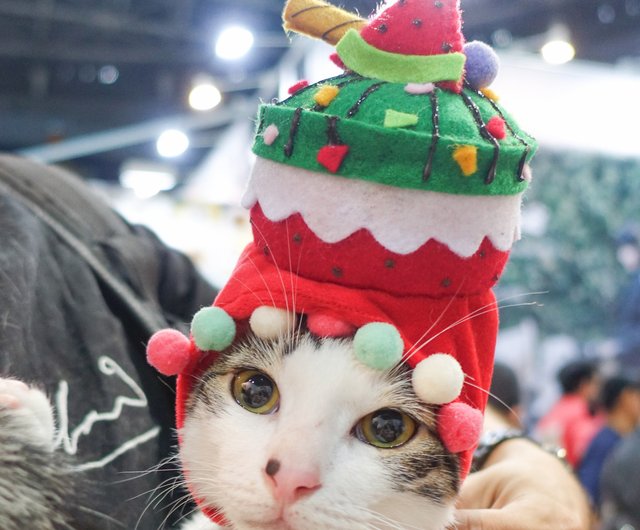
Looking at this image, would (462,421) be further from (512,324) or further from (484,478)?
(512,324)

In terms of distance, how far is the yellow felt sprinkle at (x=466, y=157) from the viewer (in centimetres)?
55

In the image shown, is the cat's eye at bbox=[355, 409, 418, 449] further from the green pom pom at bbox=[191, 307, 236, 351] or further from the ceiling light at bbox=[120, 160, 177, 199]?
the ceiling light at bbox=[120, 160, 177, 199]

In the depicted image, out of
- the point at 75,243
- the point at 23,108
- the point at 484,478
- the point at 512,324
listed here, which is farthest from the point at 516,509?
the point at 23,108

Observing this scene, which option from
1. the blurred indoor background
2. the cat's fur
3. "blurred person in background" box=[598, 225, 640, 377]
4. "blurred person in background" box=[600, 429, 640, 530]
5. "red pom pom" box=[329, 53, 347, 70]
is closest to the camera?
the cat's fur

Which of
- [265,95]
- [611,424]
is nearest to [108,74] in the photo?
[611,424]

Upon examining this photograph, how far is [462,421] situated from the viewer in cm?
58

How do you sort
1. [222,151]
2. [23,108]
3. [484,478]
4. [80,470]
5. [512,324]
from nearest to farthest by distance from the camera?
[80,470] < [484,478] < [512,324] < [222,151] < [23,108]

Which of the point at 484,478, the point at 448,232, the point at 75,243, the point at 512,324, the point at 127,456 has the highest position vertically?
the point at 448,232

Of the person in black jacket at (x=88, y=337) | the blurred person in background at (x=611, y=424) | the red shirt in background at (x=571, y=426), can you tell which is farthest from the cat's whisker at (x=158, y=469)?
the red shirt in background at (x=571, y=426)

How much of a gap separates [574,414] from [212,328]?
2.67 metres

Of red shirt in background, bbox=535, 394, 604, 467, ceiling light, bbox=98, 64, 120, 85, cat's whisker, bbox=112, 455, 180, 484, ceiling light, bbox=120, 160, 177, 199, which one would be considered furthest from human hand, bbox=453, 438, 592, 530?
ceiling light, bbox=120, 160, 177, 199

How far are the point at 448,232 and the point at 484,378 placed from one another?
17 cm

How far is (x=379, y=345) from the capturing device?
1.83 ft

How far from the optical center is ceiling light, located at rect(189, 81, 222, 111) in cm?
341
